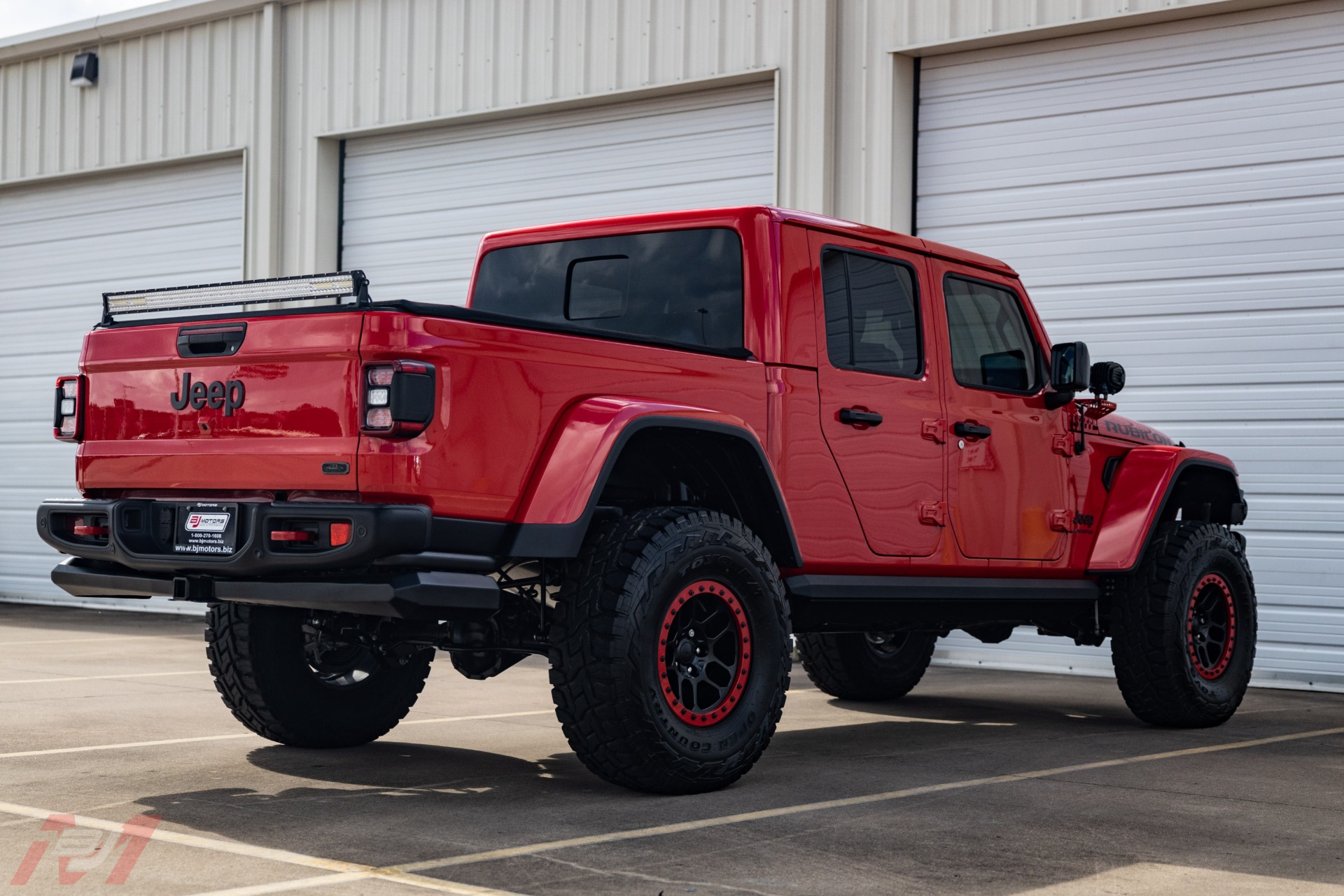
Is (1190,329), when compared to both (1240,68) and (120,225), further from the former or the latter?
(120,225)

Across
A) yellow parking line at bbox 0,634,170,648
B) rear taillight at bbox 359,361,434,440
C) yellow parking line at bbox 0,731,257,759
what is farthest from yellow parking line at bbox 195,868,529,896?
yellow parking line at bbox 0,634,170,648

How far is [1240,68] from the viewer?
35.3 feet

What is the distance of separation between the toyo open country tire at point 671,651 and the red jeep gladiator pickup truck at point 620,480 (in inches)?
0.5

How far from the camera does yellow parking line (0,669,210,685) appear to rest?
8.98 meters

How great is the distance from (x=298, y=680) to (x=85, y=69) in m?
12.5

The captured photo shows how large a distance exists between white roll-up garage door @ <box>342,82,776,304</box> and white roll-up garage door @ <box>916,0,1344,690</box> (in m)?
1.88

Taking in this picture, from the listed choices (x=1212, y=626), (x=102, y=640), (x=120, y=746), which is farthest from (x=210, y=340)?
(x=102, y=640)

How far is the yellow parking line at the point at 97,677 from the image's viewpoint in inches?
353

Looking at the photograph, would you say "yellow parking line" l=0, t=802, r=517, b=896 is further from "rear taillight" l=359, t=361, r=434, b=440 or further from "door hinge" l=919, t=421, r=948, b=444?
"door hinge" l=919, t=421, r=948, b=444

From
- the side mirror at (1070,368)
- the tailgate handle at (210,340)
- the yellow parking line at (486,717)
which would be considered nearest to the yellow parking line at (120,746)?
the yellow parking line at (486,717)

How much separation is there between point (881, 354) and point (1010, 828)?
226 centimetres

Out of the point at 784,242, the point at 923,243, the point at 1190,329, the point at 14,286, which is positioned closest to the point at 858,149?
the point at 1190,329

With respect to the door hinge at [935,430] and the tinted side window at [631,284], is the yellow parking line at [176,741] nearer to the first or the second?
the tinted side window at [631,284]

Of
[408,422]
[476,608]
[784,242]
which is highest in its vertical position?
[784,242]
